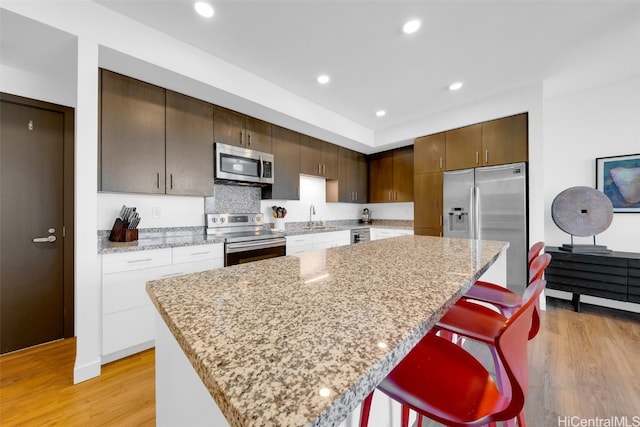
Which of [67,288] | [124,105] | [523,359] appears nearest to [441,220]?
[523,359]

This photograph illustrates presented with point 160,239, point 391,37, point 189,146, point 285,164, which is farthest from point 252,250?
point 391,37

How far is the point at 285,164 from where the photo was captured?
3.50 meters

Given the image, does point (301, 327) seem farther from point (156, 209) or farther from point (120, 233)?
point (156, 209)

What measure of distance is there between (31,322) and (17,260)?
57cm

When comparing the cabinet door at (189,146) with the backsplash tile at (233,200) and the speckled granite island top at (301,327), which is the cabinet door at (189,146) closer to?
the backsplash tile at (233,200)

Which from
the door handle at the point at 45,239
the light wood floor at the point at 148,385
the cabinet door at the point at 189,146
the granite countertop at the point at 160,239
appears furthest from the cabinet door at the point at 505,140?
the door handle at the point at 45,239

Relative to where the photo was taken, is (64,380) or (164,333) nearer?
(164,333)

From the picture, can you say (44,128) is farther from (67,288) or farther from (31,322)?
(31,322)

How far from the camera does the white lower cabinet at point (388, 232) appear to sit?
4.18m

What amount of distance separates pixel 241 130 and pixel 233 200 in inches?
34.1

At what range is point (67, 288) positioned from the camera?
240 centimetres

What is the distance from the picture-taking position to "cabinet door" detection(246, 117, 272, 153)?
3.08 metres

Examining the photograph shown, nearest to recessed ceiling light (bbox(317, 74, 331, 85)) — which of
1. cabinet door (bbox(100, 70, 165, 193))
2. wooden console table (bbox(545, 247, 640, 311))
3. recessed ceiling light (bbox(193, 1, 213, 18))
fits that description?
recessed ceiling light (bbox(193, 1, 213, 18))

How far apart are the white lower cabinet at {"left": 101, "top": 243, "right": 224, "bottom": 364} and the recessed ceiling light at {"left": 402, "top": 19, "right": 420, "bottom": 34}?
2.63 meters
